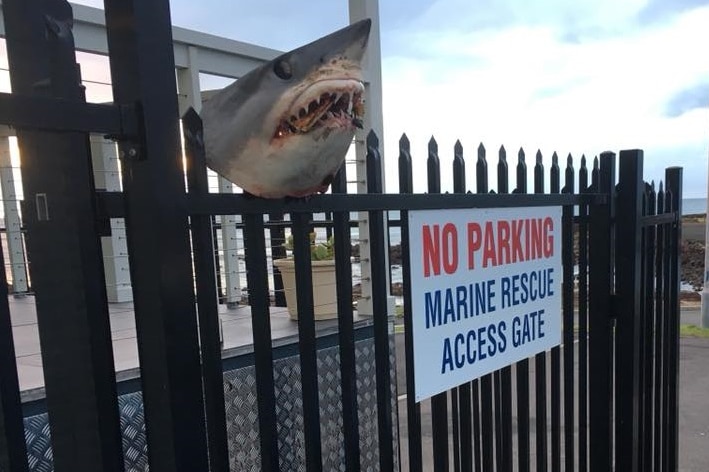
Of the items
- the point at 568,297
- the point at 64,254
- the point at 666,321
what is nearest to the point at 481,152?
the point at 568,297

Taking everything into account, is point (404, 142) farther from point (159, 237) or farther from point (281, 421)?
point (281, 421)

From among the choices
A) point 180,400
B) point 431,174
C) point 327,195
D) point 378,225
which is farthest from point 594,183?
point 180,400

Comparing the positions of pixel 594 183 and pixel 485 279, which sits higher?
pixel 594 183

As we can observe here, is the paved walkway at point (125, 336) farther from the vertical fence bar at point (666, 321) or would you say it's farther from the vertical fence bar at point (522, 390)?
the vertical fence bar at point (666, 321)

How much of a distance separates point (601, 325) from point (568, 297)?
0.34 meters

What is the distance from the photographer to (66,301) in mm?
1133

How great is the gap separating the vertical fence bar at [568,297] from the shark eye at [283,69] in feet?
5.43

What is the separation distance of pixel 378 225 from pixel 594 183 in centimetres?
141

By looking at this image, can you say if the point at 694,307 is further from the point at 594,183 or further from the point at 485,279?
the point at 485,279

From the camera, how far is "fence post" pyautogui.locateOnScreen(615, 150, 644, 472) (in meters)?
2.74

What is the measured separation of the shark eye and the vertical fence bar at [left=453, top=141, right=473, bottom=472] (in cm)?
92

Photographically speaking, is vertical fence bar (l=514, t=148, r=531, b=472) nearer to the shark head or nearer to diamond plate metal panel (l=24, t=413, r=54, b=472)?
the shark head

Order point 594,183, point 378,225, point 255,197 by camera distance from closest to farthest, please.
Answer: point 255,197 < point 378,225 < point 594,183

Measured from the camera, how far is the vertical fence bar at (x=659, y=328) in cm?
317
